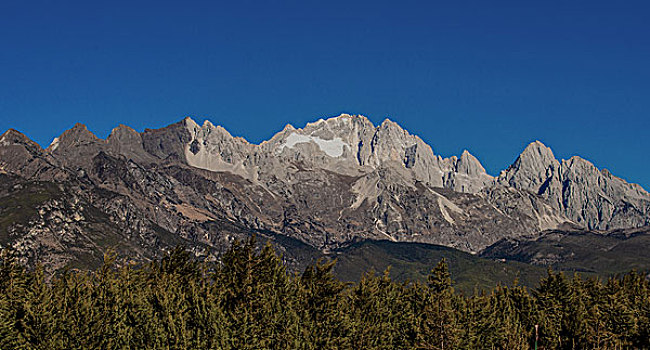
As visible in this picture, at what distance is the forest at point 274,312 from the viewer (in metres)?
84.9

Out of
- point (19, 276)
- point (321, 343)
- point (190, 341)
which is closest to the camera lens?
point (190, 341)

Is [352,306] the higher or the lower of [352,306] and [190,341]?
the higher

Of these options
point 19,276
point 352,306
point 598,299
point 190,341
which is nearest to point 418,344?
point 352,306

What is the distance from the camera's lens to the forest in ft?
278

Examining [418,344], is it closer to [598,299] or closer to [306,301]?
[306,301]

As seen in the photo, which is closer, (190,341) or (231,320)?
(190,341)

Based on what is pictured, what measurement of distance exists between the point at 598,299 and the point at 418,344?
63790 mm

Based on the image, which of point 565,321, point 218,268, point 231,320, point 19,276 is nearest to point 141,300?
point 231,320

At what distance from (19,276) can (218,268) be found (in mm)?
43239

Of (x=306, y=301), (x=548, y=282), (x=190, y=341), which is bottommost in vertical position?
(x=190, y=341)

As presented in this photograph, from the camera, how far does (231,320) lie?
95438 millimetres

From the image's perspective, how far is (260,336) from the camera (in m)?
92.3

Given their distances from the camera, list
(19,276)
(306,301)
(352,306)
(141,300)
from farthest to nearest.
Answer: (19,276)
(352,306)
(306,301)
(141,300)

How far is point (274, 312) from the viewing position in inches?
3888
